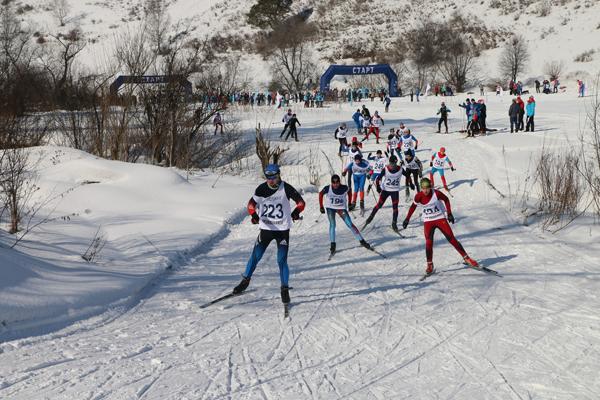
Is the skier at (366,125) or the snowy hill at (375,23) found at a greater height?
the snowy hill at (375,23)

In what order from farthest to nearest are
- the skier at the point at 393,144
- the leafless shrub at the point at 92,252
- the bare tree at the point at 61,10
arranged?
the bare tree at the point at 61,10
the skier at the point at 393,144
the leafless shrub at the point at 92,252

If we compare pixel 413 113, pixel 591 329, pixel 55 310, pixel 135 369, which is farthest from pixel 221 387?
pixel 413 113

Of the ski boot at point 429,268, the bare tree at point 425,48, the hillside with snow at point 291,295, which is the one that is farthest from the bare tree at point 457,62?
the ski boot at point 429,268

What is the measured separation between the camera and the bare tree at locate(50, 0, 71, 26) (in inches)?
2985

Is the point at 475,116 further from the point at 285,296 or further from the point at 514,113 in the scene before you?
the point at 285,296

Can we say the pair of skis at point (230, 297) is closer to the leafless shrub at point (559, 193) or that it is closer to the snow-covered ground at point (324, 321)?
the snow-covered ground at point (324, 321)

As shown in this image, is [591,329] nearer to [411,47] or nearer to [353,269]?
[353,269]

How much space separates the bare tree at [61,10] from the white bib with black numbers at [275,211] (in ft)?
254

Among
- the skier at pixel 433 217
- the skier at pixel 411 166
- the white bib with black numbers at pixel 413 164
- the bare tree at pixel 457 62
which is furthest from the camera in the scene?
the bare tree at pixel 457 62

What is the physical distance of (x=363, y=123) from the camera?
27.2 meters

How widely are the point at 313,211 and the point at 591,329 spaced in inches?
372

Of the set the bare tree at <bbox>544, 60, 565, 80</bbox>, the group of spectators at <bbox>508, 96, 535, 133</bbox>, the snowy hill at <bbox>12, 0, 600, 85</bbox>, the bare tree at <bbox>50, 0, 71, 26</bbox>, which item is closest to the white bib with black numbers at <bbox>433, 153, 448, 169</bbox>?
the group of spectators at <bbox>508, 96, 535, 133</bbox>

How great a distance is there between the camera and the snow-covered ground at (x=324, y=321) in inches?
213

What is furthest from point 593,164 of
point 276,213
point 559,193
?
point 276,213
